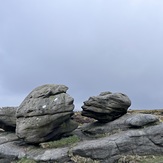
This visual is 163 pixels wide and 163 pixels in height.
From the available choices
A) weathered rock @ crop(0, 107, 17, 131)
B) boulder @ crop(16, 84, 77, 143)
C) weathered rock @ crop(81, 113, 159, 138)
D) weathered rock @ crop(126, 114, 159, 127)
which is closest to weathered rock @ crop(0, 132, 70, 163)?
boulder @ crop(16, 84, 77, 143)

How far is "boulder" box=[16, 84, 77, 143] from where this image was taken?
2748cm

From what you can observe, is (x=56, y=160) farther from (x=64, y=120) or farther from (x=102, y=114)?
(x=102, y=114)

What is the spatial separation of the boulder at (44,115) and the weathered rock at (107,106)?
2.18m

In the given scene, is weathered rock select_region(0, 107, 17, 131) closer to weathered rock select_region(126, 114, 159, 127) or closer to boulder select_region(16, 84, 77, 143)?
boulder select_region(16, 84, 77, 143)

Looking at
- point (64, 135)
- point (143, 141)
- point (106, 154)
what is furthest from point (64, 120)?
point (143, 141)

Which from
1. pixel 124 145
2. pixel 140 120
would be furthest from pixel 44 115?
pixel 140 120

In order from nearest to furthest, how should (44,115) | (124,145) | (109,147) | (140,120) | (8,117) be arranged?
(109,147) → (124,145) → (140,120) → (44,115) → (8,117)

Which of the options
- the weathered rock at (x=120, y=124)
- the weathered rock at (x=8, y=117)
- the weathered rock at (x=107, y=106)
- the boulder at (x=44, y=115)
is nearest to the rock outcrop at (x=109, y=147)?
the weathered rock at (x=120, y=124)

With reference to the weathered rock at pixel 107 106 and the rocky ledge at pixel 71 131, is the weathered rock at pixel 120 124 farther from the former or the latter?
the weathered rock at pixel 107 106

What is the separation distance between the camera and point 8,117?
31.7m

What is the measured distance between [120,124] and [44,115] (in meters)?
7.25

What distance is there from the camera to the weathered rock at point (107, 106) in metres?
29.4

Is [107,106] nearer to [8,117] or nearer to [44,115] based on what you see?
[44,115]

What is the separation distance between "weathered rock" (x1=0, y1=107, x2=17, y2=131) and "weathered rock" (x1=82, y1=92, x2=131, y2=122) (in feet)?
24.9
